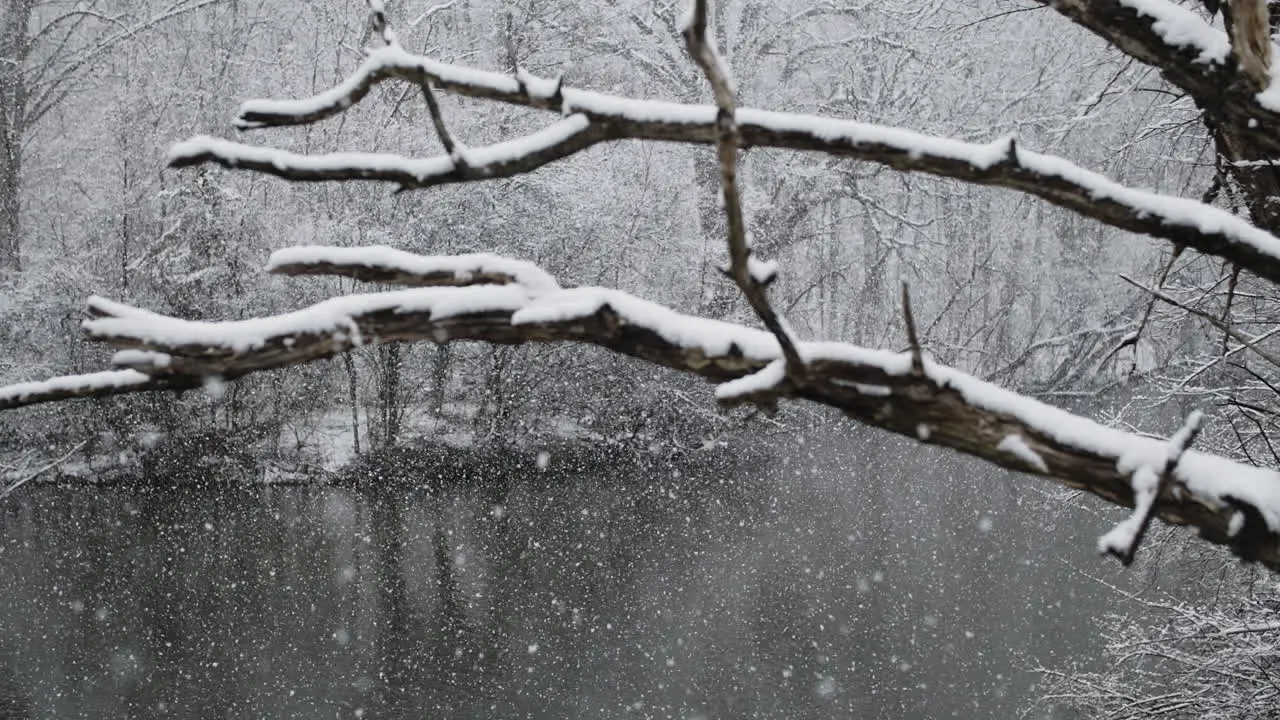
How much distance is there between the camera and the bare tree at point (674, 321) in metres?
1.92

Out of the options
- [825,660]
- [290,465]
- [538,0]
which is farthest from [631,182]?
[825,660]

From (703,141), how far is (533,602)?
7.79 metres

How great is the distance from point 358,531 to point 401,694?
4028 mm

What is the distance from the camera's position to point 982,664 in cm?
806

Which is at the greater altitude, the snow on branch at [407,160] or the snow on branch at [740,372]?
the snow on branch at [407,160]

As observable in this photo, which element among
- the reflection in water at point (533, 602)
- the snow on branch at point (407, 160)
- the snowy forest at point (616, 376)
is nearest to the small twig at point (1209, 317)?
the snowy forest at point (616, 376)

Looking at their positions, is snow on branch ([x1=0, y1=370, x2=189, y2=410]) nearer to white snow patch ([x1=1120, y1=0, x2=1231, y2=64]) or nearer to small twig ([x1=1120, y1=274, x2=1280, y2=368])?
small twig ([x1=1120, y1=274, x2=1280, y2=368])

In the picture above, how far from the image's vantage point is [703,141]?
7.10 feet

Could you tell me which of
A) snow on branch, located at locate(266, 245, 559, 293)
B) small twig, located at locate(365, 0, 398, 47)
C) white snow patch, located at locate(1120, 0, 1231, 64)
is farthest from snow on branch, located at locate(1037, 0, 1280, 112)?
small twig, located at locate(365, 0, 398, 47)

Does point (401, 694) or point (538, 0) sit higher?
point (538, 0)

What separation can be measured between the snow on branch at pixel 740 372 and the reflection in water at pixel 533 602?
5.82m

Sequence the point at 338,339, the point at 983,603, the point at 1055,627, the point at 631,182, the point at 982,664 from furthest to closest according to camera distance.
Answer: the point at 631,182
the point at 983,603
the point at 1055,627
the point at 982,664
the point at 338,339

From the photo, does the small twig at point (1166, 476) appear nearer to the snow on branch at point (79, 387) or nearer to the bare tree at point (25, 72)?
the snow on branch at point (79, 387)

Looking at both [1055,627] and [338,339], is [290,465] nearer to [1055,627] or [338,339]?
[1055,627]
